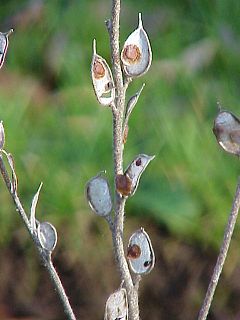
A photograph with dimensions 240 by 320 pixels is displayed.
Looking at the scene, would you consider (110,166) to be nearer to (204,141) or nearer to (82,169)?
(82,169)

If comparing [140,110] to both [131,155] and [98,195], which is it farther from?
[98,195]

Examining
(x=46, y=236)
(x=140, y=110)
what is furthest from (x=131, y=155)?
(x=46, y=236)

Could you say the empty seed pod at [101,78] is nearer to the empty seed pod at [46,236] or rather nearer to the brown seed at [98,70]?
the brown seed at [98,70]

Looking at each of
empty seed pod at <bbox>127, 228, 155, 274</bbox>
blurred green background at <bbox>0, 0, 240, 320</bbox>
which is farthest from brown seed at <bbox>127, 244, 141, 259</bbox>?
blurred green background at <bbox>0, 0, 240, 320</bbox>

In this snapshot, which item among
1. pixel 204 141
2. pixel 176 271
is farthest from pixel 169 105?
pixel 176 271

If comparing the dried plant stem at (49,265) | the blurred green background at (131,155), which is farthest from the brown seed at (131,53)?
the blurred green background at (131,155)

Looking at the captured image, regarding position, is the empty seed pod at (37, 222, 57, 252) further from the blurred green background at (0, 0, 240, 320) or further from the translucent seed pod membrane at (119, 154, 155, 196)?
the blurred green background at (0, 0, 240, 320)
